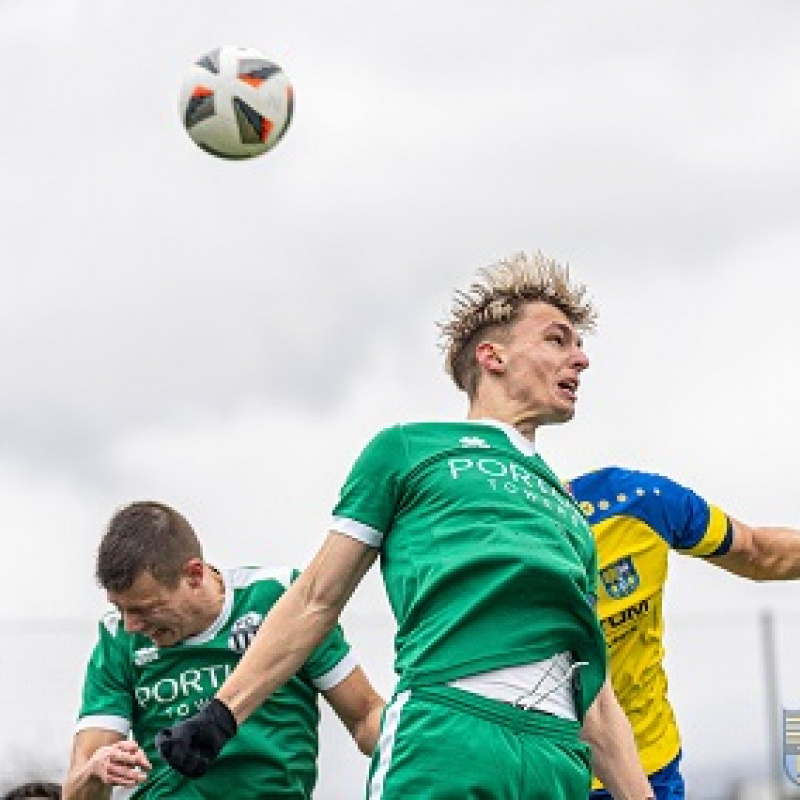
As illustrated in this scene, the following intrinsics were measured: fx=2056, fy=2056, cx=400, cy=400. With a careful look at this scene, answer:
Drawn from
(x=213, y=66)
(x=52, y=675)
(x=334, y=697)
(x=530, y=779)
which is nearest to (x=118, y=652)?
(x=334, y=697)

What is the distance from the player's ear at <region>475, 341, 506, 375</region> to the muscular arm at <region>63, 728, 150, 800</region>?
4.65 ft

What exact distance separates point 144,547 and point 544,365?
1418 mm

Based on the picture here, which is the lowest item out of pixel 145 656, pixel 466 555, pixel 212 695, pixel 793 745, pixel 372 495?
pixel 793 745

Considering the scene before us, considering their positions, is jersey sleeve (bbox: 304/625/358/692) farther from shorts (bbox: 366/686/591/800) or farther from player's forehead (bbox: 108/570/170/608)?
shorts (bbox: 366/686/591/800)

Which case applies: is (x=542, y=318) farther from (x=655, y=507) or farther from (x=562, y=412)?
(x=655, y=507)

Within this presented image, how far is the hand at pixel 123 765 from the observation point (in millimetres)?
5477

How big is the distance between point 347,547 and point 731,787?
8.03 metres

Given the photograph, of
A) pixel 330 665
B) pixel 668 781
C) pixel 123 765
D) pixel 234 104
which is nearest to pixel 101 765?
pixel 123 765

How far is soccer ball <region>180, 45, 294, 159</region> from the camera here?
841cm

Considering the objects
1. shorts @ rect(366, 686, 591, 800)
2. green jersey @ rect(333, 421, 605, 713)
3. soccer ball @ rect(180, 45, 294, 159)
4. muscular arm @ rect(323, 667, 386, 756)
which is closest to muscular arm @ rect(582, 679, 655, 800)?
green jersey @ rect(333, 421, 605, 713)

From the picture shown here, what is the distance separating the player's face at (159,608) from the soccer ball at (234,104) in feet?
9.49

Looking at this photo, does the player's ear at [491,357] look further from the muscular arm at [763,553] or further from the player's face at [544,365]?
the muscular arm at [763,553]

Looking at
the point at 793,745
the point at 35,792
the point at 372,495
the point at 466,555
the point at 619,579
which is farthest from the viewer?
the point at 793,745

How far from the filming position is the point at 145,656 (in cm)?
611
